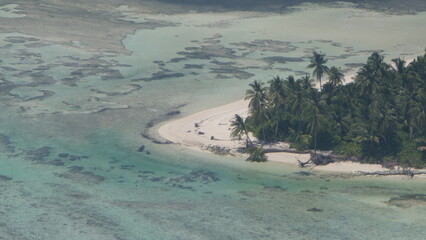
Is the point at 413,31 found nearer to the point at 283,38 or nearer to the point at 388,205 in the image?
the point at 283,38

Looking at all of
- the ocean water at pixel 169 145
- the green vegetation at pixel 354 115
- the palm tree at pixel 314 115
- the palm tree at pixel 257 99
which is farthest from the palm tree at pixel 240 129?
the palm tree at pixel 314 115

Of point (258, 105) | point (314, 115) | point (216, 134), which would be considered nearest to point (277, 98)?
point (258, 105)

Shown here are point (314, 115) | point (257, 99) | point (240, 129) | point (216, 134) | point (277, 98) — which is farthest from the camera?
point (216, 134)

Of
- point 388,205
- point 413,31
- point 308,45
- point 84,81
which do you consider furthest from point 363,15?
point 388,205

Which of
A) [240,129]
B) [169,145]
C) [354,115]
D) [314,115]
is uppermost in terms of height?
[314,115]

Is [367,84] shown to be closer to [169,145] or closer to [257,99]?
[257,99]

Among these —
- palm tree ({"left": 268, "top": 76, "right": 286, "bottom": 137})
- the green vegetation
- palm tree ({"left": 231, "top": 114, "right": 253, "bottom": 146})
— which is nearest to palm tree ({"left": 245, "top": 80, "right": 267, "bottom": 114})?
the green vegetation

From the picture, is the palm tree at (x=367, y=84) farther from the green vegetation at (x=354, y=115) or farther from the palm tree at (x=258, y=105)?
the palm tree at (x=258, y=105)

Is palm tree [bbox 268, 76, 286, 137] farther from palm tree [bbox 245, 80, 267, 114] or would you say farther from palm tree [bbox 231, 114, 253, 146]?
palm tree [bbox 231, 114, 253, 146]
